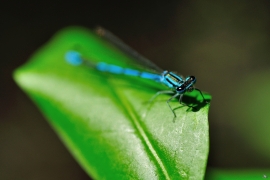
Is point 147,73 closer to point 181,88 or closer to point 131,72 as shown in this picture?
point 131,72

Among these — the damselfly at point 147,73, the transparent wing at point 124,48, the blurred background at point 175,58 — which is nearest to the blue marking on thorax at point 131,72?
the damselfly at point 147,73

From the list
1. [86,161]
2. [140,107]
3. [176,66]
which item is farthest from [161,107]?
[176,66]

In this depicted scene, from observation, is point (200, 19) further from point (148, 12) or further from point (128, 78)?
point (128, 78)

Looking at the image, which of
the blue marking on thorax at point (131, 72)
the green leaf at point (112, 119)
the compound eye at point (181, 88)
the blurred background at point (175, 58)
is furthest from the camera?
the blurred background at point (175, 58)

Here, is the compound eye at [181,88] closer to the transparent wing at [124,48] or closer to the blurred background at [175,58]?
the transparent wing at [124,48]

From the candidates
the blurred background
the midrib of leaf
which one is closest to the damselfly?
the midrib of leaf

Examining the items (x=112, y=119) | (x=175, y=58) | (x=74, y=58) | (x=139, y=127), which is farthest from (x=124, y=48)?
(x=175, y=58)
